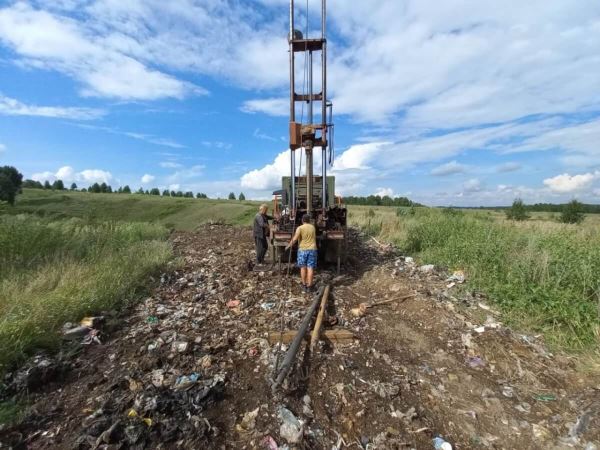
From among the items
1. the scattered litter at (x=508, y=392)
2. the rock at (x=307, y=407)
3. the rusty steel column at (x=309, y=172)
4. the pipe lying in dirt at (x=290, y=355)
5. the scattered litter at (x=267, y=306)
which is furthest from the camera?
the rusty steel column at (x=309, y=172)

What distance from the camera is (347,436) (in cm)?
313

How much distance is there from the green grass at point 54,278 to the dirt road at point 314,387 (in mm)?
515

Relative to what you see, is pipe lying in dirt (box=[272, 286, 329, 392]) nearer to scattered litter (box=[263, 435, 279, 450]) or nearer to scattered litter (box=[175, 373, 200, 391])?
scattered litter (box=[263, 435, 279, 450])

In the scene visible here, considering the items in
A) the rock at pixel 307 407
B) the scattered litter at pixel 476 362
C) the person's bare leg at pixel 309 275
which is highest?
the person's bare leg at pixel 309 275

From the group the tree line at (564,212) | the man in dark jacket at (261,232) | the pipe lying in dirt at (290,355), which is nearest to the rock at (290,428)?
the pipe lying in dirt at (290,355)

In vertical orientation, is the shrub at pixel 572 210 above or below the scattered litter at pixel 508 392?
above

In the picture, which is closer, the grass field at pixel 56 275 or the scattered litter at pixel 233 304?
the grass field at pixel 56 275

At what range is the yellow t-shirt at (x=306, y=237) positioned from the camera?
7375 millimetres

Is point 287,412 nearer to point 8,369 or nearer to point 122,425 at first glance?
point 122,425

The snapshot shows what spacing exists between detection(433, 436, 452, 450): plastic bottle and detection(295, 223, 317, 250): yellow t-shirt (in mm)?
4581

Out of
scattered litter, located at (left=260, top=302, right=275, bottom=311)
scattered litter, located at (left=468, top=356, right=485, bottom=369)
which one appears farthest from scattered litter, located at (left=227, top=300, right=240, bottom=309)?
scattered litter, located at (left=468, top=356, right=485, bottom=369)

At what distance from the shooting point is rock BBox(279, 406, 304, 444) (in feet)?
9.91

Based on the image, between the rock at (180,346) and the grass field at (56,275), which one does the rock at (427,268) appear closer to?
the rock at (180,346)

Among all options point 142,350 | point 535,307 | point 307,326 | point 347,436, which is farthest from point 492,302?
point 142,350
